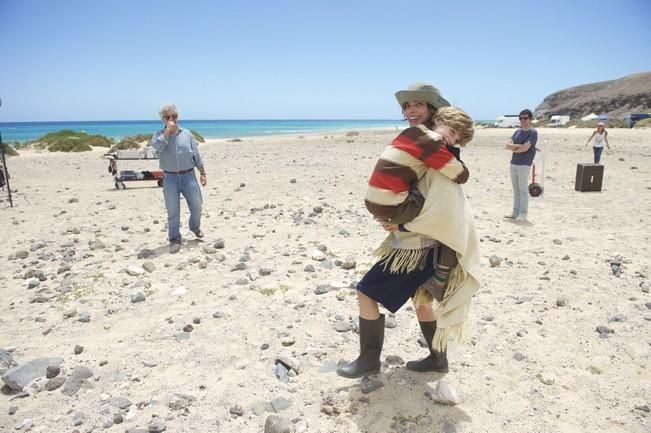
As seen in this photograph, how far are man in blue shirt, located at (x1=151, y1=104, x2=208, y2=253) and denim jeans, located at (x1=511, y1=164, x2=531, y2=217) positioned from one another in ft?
19.9

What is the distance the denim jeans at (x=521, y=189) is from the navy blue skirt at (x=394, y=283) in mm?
6326

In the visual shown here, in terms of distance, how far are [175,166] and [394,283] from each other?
505 centimetres

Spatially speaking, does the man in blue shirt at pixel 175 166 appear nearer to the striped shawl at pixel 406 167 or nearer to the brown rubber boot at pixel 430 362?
the brown rubber boot at pixel 430 362

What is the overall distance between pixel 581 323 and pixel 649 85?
264 feet

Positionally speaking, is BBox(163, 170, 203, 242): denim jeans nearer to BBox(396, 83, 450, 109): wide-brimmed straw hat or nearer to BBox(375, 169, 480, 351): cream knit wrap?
BBox(375, 169, 480, 351): cream knit wrap

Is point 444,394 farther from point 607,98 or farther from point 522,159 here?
point 607,98

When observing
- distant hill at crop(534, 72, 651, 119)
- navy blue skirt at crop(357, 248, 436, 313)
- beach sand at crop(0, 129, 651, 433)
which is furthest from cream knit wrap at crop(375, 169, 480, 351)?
distant hill at crop(534, 72, 651, 119)

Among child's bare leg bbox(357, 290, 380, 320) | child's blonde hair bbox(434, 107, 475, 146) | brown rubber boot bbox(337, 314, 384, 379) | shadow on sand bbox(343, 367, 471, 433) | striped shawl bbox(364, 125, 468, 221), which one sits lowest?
shadow on sand bbox(343, 367, 471, 433)

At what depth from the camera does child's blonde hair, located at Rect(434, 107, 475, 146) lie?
283 cm

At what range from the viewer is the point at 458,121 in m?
2.83

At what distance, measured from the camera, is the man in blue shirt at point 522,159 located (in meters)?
8.64

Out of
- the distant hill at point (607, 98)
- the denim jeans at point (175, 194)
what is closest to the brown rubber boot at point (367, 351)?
the denim jeans at point (175, 194)

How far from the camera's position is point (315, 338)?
427cm

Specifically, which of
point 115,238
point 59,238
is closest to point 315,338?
point 115,238
